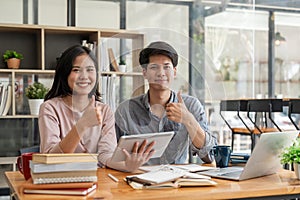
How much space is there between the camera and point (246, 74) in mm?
6250

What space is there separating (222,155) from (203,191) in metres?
0.46

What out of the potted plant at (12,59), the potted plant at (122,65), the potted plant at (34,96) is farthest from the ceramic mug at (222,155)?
the potted plant at (12,59)

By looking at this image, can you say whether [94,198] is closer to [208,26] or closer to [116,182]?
[116,182]

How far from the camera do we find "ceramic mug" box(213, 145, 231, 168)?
1.88 meters

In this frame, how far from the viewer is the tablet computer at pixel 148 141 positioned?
5.32ft

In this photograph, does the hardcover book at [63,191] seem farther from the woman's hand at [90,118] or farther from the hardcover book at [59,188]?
the woman's hand at [90,118]

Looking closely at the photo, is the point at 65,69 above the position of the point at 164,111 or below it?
above

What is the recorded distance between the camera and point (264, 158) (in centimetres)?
164

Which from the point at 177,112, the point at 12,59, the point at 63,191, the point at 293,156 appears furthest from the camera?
the point at 12,59

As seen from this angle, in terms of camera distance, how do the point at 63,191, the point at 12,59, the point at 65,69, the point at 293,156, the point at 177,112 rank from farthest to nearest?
the point at 12,59 < the point at 65,69 < the point at 177,112 < the point at 293,156 < the point at 63,191

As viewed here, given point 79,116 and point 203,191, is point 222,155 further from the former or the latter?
point 79,116

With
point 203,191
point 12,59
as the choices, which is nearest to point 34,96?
point 12,59

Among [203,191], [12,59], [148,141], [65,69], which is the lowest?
[203,191]

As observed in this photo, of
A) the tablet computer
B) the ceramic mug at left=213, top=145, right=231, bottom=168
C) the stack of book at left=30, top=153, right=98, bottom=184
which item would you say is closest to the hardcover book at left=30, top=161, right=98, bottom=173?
the stack of book at left=30, top=153, right=98, bottom=184
